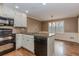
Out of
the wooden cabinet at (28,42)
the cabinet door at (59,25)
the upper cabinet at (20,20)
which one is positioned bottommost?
the wooden cabinet at (28,42)

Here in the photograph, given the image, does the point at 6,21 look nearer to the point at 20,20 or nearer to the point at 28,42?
the point at 20,20

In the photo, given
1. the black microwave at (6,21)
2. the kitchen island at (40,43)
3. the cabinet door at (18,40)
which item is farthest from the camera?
the cabinet door at (18,40)

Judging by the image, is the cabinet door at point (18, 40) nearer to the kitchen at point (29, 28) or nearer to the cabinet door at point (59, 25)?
the kitchen at point (29, 28)

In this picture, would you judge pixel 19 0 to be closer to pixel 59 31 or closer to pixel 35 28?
pixel 35 28

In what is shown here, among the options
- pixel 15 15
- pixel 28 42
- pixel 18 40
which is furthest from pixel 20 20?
pixel 28 42

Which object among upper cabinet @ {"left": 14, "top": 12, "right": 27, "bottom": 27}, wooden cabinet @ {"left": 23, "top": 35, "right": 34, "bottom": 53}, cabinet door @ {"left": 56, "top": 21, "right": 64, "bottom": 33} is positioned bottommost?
wooden cabinet @ {"left": 23, "top": 35, "right": 34, "bottom": 53}

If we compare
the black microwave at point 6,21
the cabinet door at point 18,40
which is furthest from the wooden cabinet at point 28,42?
the black microwave at point 6,21

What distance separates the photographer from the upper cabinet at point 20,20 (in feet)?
8.93

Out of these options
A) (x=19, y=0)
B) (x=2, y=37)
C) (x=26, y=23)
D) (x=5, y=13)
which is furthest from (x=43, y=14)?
(x=19, y=0)

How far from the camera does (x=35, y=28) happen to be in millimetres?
2654

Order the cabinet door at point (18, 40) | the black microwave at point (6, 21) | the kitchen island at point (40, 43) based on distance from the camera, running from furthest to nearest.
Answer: the cabinet door at point (18, 40)
the black microwave at point (6, 21)
the kitchen island at point (40, 43)

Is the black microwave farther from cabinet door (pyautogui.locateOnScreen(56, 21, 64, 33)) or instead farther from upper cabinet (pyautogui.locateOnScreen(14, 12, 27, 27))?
cabinet door (pyautogui.locateOnScreen(56, 21, 64, 33))

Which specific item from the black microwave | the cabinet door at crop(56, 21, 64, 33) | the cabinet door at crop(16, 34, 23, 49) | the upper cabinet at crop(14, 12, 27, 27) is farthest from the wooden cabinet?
the cabinet door at crop(56, 21, 64, 33)

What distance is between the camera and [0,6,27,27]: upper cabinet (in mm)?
2324
